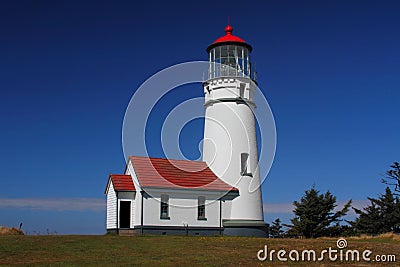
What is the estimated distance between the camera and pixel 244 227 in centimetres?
2998

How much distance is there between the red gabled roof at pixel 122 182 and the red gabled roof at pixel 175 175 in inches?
33.9

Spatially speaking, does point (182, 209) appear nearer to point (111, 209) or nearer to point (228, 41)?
point (111, 209)

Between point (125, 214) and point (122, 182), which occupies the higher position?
point (122, 182)

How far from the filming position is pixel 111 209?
29.1 meters

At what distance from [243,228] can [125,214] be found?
689cm

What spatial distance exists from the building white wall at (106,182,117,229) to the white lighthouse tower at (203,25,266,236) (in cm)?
630

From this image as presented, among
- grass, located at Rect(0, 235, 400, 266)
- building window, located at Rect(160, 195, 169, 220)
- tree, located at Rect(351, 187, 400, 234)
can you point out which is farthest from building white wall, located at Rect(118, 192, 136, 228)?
tree, located at Rect(351, 187, 400, 234)

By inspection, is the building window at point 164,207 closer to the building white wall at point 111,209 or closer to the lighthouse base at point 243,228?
the building white wall at point 111,209

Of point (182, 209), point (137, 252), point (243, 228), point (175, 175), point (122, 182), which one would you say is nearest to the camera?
point (137, 252)

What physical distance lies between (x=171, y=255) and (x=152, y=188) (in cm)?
1161

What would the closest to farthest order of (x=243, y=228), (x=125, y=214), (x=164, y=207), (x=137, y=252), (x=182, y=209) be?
(x=137, y=252)
(x=164, y=207)
(x=182, y=209)
(x=125, y=214)
(x=243, y=228)

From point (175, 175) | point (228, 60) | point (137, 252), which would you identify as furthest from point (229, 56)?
point (137, 252)

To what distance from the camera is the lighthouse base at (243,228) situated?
98.1 ft

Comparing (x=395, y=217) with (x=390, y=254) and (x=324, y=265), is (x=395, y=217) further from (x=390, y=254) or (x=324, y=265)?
(x=324, y=265)
